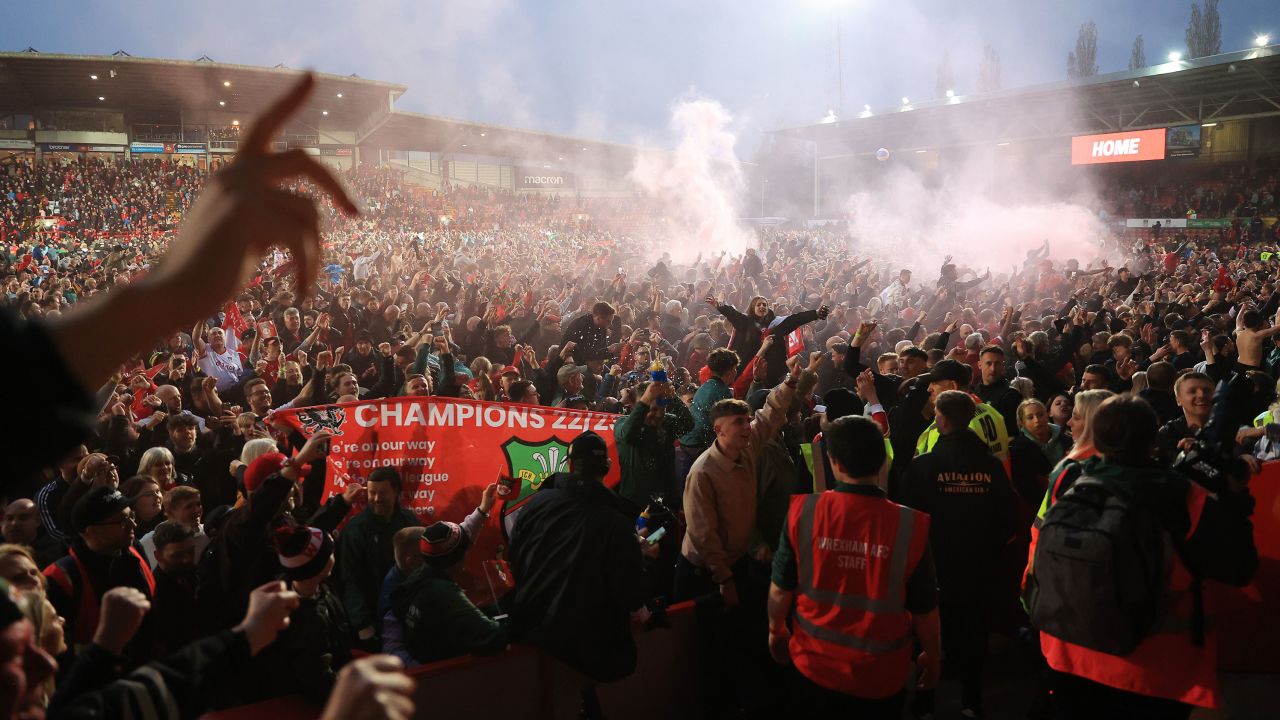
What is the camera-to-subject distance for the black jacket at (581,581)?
390cm

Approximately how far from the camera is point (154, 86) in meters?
36.8

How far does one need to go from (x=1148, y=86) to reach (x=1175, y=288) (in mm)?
19703

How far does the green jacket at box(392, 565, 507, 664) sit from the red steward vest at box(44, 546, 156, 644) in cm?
121

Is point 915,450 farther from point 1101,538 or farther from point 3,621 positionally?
point 3,621

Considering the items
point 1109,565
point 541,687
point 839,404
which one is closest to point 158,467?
point 541,687

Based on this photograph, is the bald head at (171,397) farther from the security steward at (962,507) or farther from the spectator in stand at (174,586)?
the security steward at (962,507)

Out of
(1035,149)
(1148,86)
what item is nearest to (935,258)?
(1148,86)

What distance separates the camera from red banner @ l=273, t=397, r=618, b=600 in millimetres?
5355

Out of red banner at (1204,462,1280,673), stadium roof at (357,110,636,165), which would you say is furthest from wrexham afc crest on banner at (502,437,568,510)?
stadium roof at (357,110,636,165)

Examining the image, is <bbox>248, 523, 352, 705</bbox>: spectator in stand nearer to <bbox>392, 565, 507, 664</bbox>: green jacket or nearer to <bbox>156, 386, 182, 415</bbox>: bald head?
<bbox>392, 565, 507, 664</bbox>: green jacket

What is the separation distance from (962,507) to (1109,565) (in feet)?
5.22

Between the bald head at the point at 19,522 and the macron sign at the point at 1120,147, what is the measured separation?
36.3 metres

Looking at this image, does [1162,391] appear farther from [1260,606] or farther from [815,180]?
[815,180]

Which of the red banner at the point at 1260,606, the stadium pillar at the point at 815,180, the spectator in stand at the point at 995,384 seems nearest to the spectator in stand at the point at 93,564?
the spectator in stand at the point at 995,384
